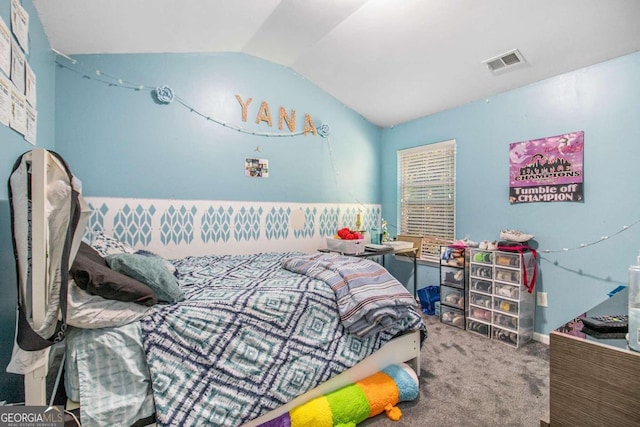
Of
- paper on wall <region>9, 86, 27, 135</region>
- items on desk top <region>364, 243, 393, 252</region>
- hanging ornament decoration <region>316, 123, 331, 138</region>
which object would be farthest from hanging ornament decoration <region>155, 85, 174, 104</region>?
items on desk top <region>364, 243, 393, 252</region>

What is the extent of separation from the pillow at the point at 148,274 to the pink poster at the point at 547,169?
2901mm

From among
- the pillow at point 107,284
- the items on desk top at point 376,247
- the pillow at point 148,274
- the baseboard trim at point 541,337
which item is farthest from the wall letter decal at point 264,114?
the baseboard trim at point 541,337

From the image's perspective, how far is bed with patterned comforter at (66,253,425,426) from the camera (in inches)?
45.9

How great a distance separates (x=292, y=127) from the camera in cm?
326

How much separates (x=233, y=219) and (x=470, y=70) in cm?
260

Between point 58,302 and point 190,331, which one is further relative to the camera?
point 190,331

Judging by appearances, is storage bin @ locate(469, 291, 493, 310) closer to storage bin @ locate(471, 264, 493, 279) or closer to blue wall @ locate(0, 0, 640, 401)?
storage bin @ locate(471, 264, 493, 279)

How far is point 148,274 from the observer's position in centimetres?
137

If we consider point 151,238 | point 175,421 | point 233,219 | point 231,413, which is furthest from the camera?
point 233,219

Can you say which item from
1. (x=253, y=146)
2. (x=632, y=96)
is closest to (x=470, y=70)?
(x=632, y=96)

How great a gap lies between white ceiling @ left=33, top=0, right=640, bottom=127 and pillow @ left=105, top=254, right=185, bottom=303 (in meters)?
1.65

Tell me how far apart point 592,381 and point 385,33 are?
2567 millimetres

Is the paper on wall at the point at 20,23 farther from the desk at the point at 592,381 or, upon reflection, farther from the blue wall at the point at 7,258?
the desk at the point at 592,381

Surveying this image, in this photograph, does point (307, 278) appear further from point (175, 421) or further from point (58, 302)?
point (58, 302)
